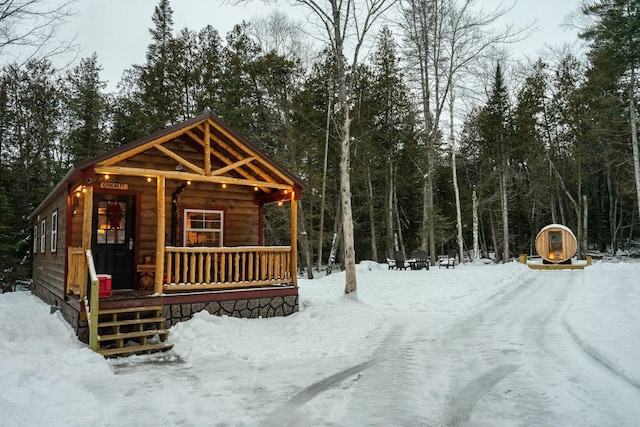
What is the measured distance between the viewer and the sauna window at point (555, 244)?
21097 millimetres

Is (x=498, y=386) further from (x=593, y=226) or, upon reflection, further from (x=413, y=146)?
(x=593, y=226)

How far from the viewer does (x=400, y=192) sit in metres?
30.8

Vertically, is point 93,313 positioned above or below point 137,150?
below

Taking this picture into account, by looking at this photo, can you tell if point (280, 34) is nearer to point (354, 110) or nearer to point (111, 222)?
point (354, 110)

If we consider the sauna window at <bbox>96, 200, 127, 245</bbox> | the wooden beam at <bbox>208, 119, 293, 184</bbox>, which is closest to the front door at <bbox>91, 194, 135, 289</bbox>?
the sauna window at <bbox>96, 200, 127, 245</bbox>

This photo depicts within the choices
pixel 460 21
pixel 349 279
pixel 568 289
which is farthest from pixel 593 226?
pixel 349 279

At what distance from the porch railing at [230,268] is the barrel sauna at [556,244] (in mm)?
16210

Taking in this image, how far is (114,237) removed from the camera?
10086mm

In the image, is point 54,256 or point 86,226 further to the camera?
point 54,256

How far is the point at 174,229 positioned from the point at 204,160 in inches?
93.7

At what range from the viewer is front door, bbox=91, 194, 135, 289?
9.92m

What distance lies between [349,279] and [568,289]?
23.2 ft

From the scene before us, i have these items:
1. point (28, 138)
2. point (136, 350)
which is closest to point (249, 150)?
point (136, 350)

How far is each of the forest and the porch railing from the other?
364 inches
